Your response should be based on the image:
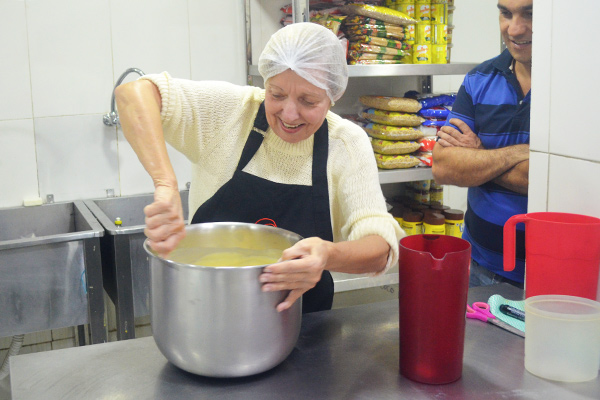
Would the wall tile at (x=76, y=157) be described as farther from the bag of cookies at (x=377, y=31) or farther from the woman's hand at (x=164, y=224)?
the woman's hand at (x=164, y=224)

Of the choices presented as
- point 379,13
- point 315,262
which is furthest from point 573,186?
point 379,13

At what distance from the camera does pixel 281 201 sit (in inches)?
56.4

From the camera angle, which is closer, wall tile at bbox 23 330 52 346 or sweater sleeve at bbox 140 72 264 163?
sweater sleeve at bbox 140 72 264 163

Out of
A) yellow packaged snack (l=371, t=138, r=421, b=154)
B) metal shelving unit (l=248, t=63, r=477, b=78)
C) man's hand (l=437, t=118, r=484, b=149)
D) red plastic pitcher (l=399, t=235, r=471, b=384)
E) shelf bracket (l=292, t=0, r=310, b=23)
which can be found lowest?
red plastic pitcher (l=399, t=235, r=471, b=384)

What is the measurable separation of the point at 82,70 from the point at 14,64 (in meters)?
0.24

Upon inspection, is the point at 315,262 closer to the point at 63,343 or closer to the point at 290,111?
the point at 290,111

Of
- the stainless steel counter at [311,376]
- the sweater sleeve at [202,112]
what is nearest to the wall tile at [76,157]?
the sweater sleeve at [202,112]

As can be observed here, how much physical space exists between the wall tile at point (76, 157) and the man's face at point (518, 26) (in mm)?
1545

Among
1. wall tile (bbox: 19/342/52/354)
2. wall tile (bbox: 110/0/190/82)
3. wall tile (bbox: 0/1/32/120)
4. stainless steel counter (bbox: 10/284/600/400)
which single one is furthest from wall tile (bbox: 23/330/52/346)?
stainless steel counter (bbox: 10/284/600/400)

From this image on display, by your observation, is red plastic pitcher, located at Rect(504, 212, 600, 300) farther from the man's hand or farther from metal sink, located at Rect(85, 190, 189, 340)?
metal sink, located at Rect(85, 190, 189, 340)

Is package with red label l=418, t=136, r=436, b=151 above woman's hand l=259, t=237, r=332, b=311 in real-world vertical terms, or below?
above

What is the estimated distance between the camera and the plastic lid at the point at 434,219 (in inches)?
104

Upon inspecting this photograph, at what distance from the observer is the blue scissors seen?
1202 millimetres

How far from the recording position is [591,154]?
1190 mm
